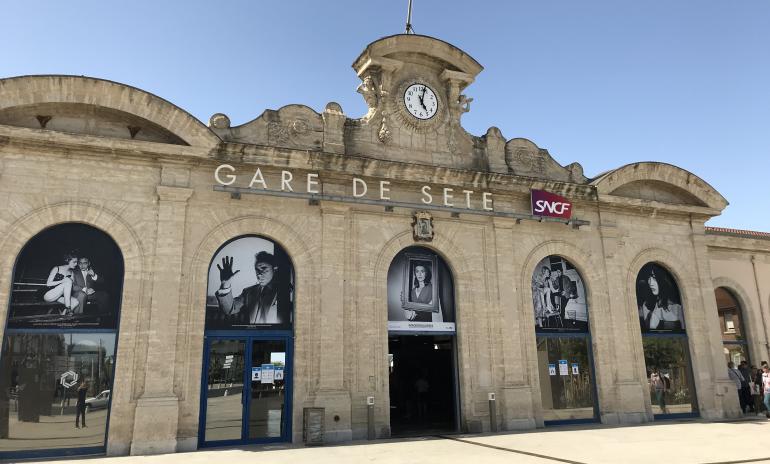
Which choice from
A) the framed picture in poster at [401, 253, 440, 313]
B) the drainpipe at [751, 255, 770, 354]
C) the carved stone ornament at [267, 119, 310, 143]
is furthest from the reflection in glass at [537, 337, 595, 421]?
the drainpipe at [751, 255, 770, 354]

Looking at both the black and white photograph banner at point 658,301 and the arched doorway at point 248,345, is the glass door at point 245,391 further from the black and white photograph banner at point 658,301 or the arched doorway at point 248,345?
the black and white photograph banner at point 658,301

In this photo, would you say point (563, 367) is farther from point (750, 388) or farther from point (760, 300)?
point (760, 300)

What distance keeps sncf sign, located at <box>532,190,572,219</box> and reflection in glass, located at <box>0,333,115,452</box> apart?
11.8 metres

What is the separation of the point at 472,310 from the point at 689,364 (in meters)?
8.07

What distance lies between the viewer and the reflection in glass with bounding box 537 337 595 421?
15.7m

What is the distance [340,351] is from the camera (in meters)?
13.5

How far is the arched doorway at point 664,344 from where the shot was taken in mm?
17203

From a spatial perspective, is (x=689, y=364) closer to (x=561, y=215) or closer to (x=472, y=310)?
(x=561, y=215)

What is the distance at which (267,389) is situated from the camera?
13.1m

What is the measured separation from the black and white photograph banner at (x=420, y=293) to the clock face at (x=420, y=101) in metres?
4.03

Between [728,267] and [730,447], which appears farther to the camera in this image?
[728,267]

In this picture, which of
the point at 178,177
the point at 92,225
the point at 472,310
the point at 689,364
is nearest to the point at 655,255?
the point at 689,364

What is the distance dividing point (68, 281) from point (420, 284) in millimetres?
8454

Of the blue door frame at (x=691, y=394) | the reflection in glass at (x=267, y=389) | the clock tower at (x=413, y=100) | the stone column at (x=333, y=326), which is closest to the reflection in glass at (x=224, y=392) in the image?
the reflection in glass at (x=267, y=389)
